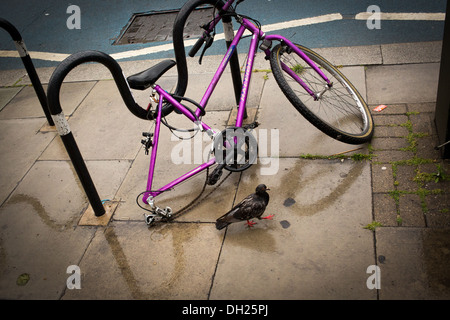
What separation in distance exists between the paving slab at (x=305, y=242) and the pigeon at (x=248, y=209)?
18 cm

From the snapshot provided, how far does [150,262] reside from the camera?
356 cm

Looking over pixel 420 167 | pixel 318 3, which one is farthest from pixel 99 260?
pixel 318 3

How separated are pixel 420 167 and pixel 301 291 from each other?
1.62 metres

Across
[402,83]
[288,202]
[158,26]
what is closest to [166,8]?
[158,26]

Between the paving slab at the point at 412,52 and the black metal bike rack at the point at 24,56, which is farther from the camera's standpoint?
the paving slab at the point at 412,52

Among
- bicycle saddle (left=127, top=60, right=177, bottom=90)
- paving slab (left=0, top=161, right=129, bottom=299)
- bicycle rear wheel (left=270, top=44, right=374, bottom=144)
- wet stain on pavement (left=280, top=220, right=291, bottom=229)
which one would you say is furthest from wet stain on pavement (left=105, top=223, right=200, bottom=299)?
bicycle rear wheel (left=270, top=44, right=374, bottom=144)

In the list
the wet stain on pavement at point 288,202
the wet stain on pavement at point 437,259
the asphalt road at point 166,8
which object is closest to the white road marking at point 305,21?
the asphalt road at point 166,8

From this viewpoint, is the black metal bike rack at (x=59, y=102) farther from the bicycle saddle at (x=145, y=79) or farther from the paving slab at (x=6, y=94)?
the paving slab at (x=6, y=94)

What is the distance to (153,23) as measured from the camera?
7.16m

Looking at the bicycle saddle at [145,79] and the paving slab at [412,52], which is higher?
the paving slab at [412,52]

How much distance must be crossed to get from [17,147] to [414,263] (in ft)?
14.0

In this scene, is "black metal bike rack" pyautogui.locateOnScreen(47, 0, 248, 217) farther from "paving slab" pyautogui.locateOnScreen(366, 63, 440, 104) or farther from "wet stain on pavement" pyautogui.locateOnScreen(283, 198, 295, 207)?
"paving slab" pyautogui.locateOnScreen(366, 63, 440, 104)

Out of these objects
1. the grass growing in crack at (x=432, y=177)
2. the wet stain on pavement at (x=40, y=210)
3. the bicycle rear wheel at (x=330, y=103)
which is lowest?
the wet stain on pavement at (x=40, y=210)

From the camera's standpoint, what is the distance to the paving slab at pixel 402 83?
4699mm
